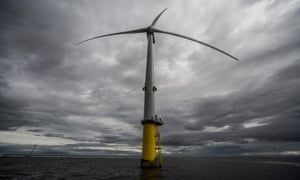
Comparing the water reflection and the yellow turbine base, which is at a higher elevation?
the yellow turbine base

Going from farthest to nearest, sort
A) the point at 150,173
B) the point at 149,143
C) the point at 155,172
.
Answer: the point at 149,143
the point at 155,172
the point at 150,173

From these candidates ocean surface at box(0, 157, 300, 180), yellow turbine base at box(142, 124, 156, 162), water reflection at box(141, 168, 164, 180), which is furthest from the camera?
yellow turbine base at box(142, 124, 156, 162)

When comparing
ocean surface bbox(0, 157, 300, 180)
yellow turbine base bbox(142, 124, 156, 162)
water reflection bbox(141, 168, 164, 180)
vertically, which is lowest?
ocean surface bbox(0, 157, 300, 180)

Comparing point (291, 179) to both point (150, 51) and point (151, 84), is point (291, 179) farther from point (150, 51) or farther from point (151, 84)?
point (150, 51)

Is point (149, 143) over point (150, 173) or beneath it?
over

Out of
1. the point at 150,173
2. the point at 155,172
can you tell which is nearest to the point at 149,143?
the point at 150,173

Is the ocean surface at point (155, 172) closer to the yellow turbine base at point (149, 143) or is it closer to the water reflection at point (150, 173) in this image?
the water reflection at point (150, 173)

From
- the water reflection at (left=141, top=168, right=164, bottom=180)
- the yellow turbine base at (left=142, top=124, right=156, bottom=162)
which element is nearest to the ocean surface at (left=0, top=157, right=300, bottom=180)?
the water reflection at (left=141, top=168, right=164, bottom=180)

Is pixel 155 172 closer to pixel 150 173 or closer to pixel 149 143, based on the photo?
pixel 150 173

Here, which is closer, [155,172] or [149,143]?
[155,172]

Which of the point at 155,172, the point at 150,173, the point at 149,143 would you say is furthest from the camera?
the point at 149,143

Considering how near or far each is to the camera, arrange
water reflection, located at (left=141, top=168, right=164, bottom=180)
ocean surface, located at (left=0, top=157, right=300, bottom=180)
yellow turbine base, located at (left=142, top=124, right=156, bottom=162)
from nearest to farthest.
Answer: water reflection, located at (left=141, top=168, right=164, bottom=180), ocean surface, located at (left=0, top=157, right=300, bottom=180), yellow turbine base, located at (left=142, top=124, right=156, bottom=162)

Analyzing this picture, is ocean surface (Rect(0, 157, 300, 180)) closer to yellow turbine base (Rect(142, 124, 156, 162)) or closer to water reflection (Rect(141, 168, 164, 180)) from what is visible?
water reflection (Rect(141, 168, 164, 180))

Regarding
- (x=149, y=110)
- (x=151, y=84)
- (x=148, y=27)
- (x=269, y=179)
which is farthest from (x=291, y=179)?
(x=148, y=27)
